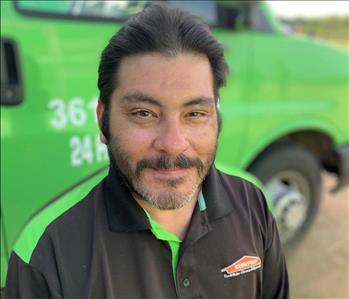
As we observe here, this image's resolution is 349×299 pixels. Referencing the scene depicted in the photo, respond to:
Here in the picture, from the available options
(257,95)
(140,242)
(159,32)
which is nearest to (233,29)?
(257,95)

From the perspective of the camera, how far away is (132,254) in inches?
50.8

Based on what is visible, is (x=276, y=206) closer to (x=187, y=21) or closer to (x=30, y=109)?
(x=30, y=109)

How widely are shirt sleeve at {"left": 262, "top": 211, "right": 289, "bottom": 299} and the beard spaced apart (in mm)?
373

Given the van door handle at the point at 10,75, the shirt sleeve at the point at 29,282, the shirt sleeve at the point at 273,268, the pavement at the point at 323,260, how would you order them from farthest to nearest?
the pavement at the point at 323,260 < the van door handle at the point at 10,75 < the shirt sleeve at the point at 273,268 < the shirt sleeve at the point at 29,282

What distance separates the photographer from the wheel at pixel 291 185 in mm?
3131

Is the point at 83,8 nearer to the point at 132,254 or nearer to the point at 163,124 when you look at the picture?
the point at 163,124

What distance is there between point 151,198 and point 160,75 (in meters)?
0.36

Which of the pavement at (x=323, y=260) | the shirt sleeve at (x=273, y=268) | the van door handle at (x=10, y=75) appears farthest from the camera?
the pavement at (x=323, y=260)

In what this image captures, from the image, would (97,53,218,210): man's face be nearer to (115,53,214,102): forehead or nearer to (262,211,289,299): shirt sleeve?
(115,53,214,102): forehead

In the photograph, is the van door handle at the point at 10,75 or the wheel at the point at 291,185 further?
the wheel at the point at 291,185

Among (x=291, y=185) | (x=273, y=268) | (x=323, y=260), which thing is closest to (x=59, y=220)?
(x=273, y=268)

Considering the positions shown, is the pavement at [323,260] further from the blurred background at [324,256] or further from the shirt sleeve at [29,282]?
the shirt sleeve at [29,282]

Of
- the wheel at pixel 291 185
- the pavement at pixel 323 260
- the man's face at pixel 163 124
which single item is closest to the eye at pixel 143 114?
the man's face at pixel 163 124

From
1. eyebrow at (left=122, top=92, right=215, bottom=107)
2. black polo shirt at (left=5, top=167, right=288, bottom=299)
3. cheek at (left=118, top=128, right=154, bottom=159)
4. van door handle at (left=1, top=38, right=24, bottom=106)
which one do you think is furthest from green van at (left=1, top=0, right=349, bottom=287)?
eyebrow at (left=122, top=92, right=215, bottom=107)
